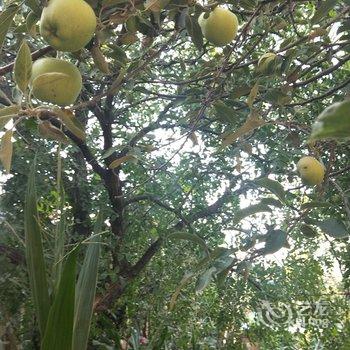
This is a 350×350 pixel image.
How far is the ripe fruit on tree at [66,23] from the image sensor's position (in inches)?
23.0

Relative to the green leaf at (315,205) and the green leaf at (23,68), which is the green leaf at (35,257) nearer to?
the green leaf at (23,68)

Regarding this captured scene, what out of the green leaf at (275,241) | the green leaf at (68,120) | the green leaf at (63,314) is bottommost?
the green leaf at (63,314)

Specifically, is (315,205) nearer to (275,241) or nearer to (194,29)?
(275,241)

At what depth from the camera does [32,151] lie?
6.86ft

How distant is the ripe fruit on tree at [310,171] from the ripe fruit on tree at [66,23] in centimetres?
49

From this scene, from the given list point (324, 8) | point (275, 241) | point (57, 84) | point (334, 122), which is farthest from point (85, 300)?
point (334, 122)

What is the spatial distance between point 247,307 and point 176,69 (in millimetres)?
1366

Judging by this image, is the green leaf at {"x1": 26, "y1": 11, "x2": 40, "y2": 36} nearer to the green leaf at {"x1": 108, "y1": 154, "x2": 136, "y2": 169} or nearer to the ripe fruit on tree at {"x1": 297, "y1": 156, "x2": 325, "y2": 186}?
the green leaf at {"x1": 108, "y1": 154, "x2": 136, "y2": 169}

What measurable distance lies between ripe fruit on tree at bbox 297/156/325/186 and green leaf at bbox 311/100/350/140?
2.23 feet

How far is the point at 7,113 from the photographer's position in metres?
0.58

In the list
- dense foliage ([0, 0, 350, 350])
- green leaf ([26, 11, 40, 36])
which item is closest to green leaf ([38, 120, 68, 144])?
green leaf ([26, 11, 40, 36])

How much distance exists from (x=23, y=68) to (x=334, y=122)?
0.44 m

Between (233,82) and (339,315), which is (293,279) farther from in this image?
(233,82)

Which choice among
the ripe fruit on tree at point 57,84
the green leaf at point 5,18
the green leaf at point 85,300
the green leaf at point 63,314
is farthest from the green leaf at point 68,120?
the green leaf at point 85,300
